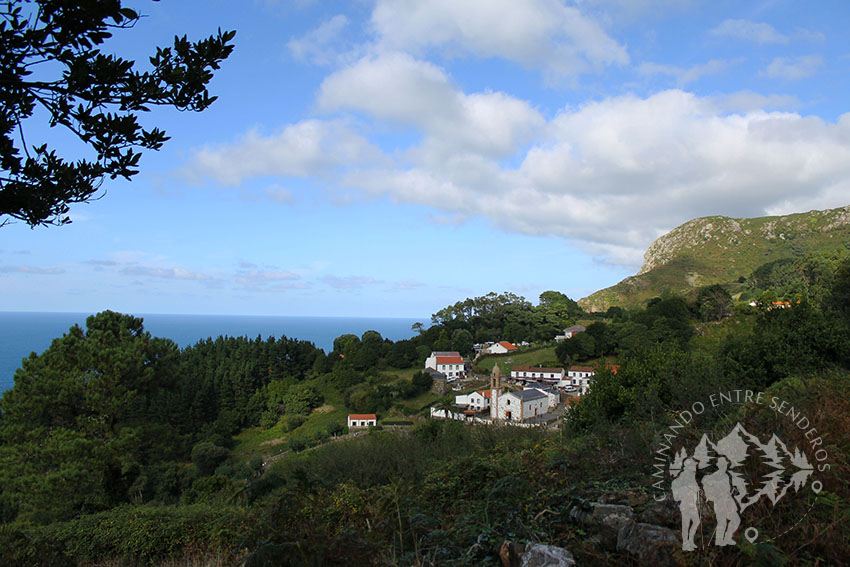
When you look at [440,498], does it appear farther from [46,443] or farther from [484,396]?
[484,396]

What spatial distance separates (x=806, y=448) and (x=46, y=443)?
18000 mm

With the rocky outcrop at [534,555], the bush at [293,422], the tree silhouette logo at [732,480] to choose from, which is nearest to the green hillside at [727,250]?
the bush at [293,422]

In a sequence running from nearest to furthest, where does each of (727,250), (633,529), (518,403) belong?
(633,529) < (518,403) < (727,250)

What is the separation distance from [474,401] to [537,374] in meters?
8.67

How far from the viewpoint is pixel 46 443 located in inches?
516

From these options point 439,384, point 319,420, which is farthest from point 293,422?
point 439,384

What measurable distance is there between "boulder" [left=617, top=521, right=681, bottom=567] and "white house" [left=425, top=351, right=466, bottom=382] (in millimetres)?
41860

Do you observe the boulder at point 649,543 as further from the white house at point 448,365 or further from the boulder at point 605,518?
the white house at point 448,365

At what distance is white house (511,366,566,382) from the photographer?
126 ft

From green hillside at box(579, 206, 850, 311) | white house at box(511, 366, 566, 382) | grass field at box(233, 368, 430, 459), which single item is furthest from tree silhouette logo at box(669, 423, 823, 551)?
green hillside at box(579, 206, 850, 311)

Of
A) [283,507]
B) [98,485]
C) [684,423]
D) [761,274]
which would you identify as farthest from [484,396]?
[761,274]

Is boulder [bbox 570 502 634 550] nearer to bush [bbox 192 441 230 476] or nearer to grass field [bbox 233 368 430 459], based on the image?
bush [bbox 192 441 230 476]

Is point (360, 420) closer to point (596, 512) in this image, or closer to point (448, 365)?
point (448, 365)

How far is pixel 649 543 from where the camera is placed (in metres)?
2.34
